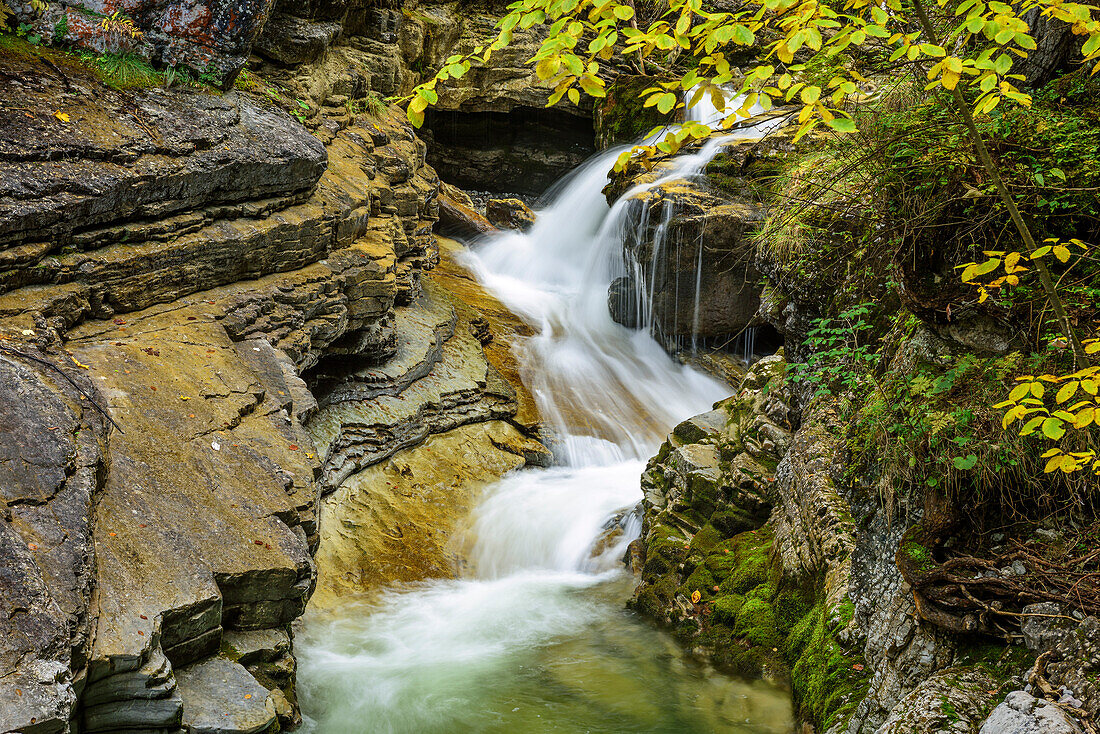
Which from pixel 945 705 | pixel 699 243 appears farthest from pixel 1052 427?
pixel 699 243

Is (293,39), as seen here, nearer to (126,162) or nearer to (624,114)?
(126,162)

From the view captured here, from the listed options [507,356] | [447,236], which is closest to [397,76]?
[447,236]

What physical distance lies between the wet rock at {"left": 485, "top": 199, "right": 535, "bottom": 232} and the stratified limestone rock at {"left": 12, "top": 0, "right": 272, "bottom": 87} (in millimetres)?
7639

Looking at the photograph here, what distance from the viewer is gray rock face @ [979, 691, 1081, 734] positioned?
2.96 m

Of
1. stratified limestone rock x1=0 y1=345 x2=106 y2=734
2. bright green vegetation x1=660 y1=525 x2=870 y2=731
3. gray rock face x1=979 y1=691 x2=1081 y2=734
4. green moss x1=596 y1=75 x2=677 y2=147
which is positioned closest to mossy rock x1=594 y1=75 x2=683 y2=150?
green moss x1=596 y1=75 x2=677 y2=147

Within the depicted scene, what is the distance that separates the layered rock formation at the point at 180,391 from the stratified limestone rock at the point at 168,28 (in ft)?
1.98

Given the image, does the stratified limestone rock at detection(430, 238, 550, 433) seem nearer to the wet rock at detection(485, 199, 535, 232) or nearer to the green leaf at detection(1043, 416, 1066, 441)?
the wet rock at detection(485, 199, 535, 232)

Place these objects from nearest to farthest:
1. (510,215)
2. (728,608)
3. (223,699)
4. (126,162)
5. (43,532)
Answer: (43,532), (223,699), (728,608), (126,162), (510,215)

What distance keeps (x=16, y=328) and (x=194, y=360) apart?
1.16 m

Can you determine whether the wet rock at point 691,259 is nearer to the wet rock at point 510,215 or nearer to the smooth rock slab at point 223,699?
the wet rock at point 510,215

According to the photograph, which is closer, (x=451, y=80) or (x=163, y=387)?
(x=163, y=387)

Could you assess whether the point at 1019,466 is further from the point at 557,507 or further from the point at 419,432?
the point at 419,432

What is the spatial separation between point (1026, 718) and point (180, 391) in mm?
5372

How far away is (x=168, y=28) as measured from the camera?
747 cm
